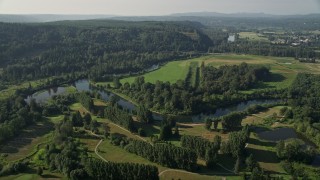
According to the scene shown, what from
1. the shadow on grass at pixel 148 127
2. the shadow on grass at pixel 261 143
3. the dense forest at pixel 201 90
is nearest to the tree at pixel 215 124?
the shadow on grass at pixel 261 143

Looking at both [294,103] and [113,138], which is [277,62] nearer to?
[294,103]

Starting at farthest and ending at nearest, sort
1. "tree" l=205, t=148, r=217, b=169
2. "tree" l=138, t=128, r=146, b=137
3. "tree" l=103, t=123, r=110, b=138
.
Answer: "tree" l=138, t=128, r=146, b=137 → "tree" l=103, t=123, r=110, b=138 → "tree" l=205, t=148, r=217, b=169

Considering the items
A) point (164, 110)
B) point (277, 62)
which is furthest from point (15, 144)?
point (277, 62)

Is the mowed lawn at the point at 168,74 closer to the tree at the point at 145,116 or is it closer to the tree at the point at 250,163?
the tree at the point at 145,116

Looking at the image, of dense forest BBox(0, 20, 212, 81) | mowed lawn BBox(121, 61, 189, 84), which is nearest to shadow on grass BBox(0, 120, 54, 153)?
mowed lawn BBox(121, 61, 189, 84)

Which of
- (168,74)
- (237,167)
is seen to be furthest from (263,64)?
(237,167)

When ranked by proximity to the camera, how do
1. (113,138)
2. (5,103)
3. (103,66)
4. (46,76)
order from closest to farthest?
Result: 1. (113,138)
2. (5,103)
3. (46,76)
4. (103,66)

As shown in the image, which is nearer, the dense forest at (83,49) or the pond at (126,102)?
the pond at (126,102)

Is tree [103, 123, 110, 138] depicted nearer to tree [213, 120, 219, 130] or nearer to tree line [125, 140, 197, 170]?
tree line [125, 140, 197, 170]

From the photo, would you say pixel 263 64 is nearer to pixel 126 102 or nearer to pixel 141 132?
pixel 126 102

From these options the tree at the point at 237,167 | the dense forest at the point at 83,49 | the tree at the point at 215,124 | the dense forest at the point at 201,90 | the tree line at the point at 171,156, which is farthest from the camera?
the dense forest at the point at 83,49

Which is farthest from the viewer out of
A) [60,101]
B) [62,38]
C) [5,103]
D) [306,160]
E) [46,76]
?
[62,38]
